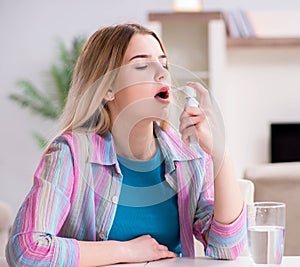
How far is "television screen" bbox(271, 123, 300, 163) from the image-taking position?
16.1 ft

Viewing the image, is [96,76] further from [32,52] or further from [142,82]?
[32,52]

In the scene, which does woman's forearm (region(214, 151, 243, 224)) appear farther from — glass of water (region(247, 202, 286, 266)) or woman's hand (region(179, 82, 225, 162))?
glass of water (region(247, 202, 286, 266))

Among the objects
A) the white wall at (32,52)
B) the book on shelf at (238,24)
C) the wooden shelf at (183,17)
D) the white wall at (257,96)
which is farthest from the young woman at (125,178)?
the white wall at (32,52)

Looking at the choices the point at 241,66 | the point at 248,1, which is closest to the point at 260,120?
the point at 241,66

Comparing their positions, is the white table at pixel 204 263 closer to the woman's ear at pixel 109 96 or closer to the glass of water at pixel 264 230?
the glass of water at pixel 264 230

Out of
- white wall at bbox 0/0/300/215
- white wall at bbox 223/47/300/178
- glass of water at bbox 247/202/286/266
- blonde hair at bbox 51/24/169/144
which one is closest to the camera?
glass of water at bbox 247/202/286/266

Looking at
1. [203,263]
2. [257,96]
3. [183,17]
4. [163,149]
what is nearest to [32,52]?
[183,17]

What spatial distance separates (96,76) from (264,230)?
0.45 metres

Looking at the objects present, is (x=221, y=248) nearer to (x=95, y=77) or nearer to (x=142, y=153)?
(x=142, y=153)

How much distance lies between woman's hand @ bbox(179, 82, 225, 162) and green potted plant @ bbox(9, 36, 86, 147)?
11.5 ft

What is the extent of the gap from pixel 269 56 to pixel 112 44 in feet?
11.8

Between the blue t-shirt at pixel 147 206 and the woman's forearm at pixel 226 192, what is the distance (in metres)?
0.11

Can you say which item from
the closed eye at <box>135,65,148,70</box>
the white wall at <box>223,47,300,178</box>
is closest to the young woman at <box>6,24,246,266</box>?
the closed eye at <box>135,65,148,70</box>

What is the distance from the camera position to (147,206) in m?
1.56
